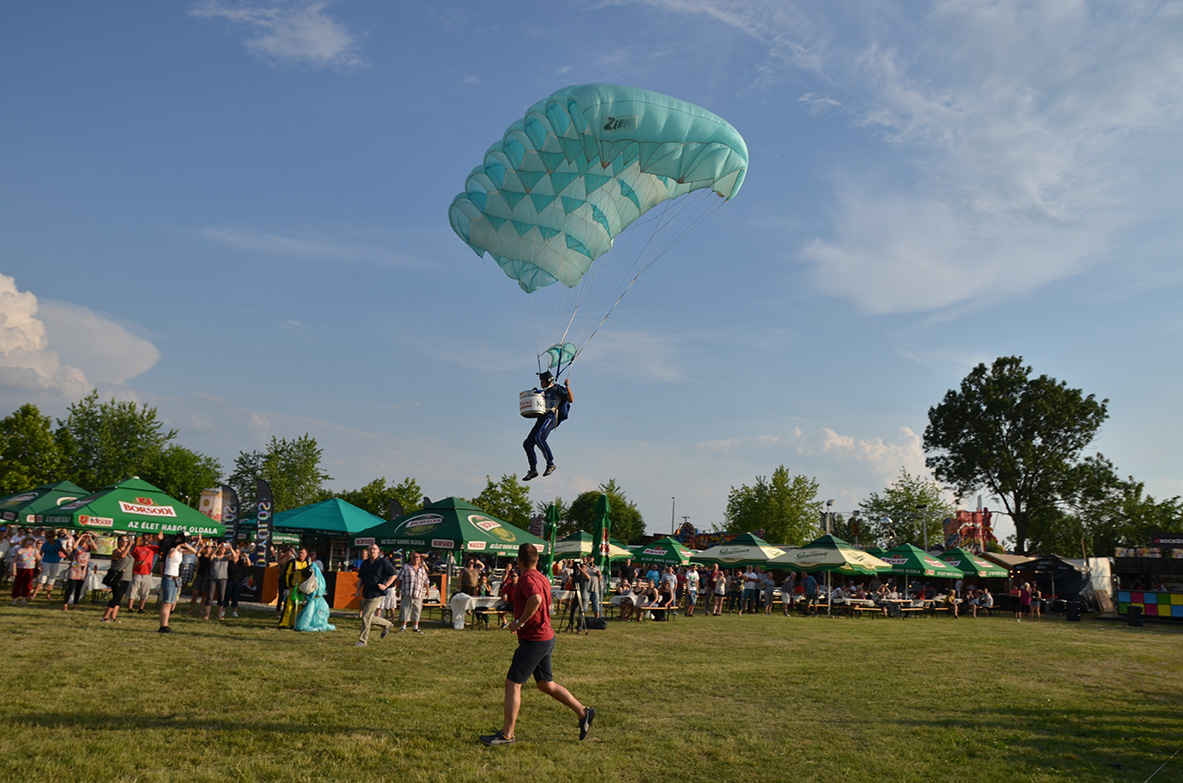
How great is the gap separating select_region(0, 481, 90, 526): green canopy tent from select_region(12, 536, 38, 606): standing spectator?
8.93ft

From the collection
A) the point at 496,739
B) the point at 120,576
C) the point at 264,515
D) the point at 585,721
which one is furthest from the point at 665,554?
the point at 496,739

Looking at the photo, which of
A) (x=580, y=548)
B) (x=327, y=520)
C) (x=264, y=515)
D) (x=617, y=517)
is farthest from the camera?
(x=617, y=517)

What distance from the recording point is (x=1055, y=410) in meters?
44.2

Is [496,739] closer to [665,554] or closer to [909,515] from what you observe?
[665,554]

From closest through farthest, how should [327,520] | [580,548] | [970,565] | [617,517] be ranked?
[327,520] < [580,548] < [970,565] < [617,517]

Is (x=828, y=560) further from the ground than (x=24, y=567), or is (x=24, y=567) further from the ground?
(x=828, y=560)

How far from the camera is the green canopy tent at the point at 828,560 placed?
24219 millimetres

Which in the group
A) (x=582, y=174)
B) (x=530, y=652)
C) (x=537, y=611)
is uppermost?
(x=582, y=174)

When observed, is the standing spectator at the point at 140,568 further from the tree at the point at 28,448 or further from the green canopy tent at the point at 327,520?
the tree at the point at 28,448

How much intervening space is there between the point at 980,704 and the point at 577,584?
8.49 m

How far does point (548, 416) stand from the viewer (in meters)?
15.9

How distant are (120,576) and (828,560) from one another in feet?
63.6

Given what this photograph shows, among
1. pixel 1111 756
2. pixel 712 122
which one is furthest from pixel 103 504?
pixel 1111 756

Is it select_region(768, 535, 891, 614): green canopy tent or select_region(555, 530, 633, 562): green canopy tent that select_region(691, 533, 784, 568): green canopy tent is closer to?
select_region(768, 535, 891, 614): green canopy tent
